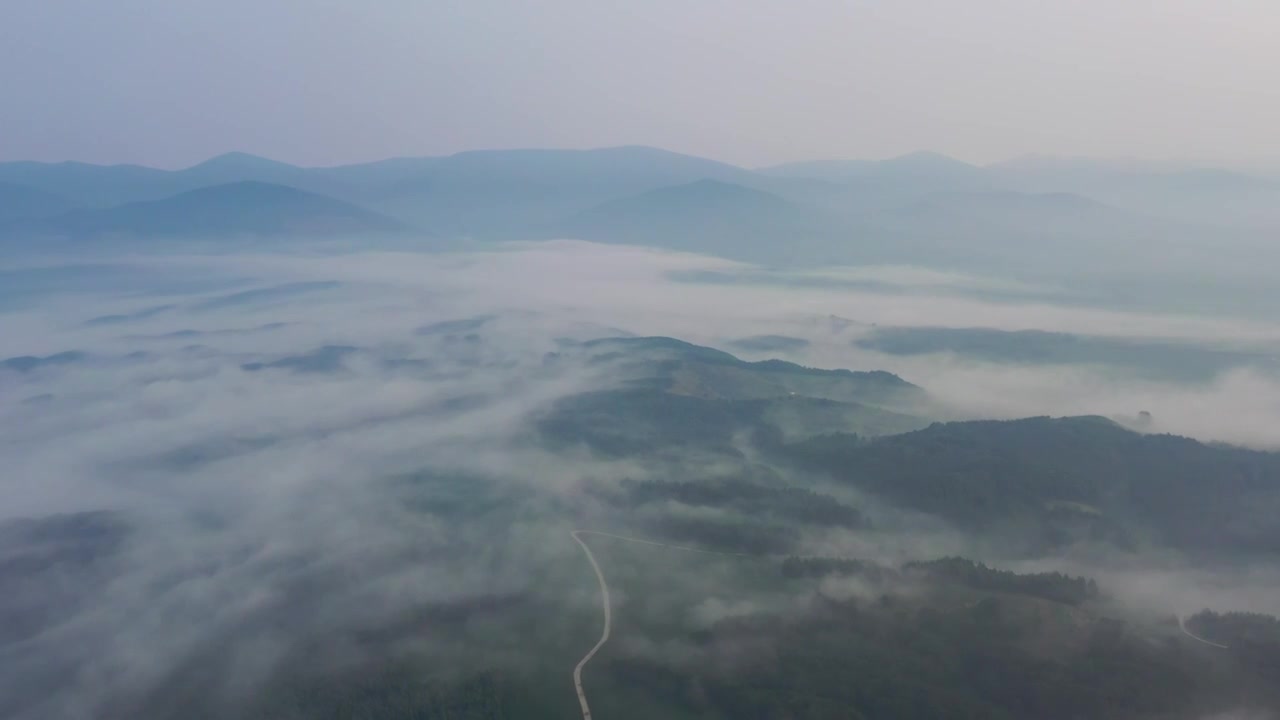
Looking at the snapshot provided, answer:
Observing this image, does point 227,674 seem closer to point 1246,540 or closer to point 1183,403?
point 1246,540

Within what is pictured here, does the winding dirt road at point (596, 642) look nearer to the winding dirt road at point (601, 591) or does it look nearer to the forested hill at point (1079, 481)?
the winding dirt road at point (601, 591)

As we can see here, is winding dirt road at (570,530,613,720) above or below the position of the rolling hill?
below

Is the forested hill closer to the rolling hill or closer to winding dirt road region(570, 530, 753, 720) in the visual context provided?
winding dirt road region(570, 530, 753, 720)

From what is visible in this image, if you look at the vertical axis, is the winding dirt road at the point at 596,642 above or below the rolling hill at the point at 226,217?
below

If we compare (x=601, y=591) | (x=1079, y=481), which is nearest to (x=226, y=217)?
(x=601, y=591)

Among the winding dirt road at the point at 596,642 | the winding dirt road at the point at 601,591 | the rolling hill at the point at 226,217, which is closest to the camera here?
the winding dirt road at the point at 596,642

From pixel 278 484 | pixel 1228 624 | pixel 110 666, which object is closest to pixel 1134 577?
pixel 1228 624

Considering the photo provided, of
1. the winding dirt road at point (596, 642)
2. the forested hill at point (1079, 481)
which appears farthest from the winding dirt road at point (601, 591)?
the forested hill at point (1079, 481)

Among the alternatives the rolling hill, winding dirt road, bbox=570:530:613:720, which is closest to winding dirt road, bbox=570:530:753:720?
winding dirt road, bbox=570:530:613:720
